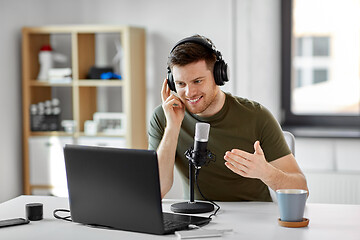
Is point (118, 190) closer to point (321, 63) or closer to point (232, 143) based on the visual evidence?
point (232, 143)

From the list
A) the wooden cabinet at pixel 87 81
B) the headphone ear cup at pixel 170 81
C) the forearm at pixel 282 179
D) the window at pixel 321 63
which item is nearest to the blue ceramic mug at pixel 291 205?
the forearm at pixel 282 179

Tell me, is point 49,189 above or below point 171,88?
below

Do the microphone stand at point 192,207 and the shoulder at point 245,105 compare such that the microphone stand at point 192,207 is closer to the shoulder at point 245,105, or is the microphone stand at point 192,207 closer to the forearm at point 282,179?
the forearm at point 282,179

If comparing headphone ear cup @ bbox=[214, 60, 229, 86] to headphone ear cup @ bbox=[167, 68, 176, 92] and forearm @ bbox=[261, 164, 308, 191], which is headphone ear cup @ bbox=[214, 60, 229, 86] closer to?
headphone ear cup @ bbox=[167, 68, 176, 92]

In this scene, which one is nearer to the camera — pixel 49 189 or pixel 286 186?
pixel 286 186

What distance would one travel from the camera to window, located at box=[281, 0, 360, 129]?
386cm

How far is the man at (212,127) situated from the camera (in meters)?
2.07

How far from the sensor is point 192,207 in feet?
6.01

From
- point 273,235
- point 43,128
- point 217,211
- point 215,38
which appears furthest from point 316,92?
point 273,235

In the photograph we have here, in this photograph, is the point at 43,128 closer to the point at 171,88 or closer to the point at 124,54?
the point at 124,54

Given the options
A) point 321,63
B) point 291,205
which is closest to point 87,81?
point 321,63

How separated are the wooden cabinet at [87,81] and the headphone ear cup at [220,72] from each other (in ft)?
5.68

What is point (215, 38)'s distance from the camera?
3926 millimetres

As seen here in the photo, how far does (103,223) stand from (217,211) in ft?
1.36
